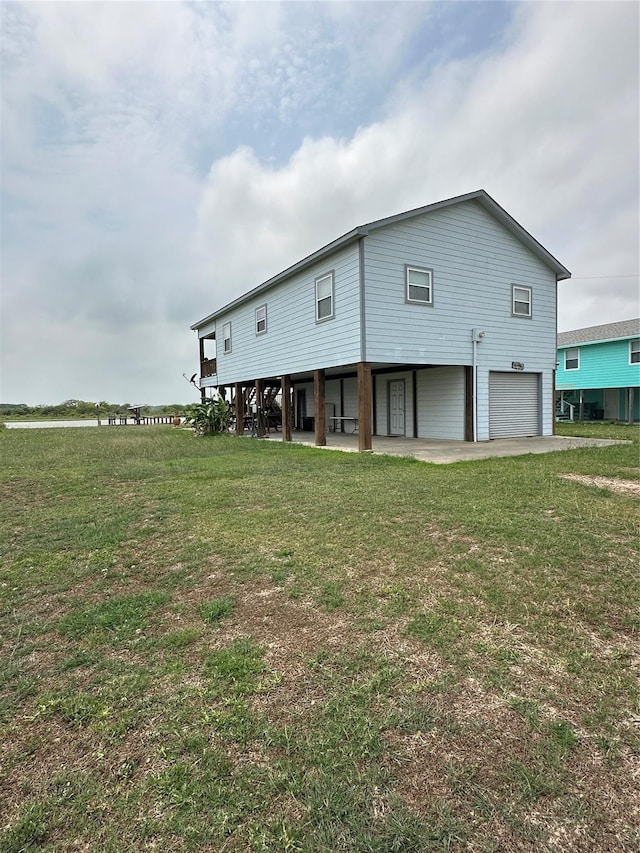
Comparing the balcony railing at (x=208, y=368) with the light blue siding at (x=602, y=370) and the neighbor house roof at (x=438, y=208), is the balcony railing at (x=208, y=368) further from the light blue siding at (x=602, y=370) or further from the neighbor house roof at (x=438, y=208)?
the light blue siding at (x=602, y=370)

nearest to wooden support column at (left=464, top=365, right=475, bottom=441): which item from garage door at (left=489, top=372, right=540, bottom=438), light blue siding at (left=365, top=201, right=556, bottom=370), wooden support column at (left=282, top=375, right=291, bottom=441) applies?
light blue siding at (left=365, top=201, right=556, bottom=370)

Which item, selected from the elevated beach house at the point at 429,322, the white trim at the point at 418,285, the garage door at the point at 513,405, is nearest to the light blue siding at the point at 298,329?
the elevated beach house at the point at 429,322

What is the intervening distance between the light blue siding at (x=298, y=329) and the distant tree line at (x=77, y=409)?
2377 centimetres

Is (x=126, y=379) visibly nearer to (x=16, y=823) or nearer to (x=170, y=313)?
(x=170, y=313)

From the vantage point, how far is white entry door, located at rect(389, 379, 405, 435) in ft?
53.3

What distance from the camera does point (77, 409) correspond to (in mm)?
44562

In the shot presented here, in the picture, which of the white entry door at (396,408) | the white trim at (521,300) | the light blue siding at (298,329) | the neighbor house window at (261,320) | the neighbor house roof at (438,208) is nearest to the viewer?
the neighbor house roof at (438,208)

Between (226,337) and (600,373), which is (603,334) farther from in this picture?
(226,337)

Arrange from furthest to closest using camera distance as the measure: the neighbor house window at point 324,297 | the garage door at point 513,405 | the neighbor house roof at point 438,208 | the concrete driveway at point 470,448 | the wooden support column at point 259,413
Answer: the wooden support column at point 259,413, the garage door at point 513,405, the neighbor house window at point 324,297, the neighbor house roof at point 438,208, the concrete driveway at point 470,448

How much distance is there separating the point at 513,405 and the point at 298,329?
725cm

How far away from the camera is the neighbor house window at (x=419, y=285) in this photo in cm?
1167

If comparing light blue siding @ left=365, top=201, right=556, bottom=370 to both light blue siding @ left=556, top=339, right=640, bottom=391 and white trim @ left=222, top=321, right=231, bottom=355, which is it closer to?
light blue siding @ left=556, top=339, right=640, bottom=391

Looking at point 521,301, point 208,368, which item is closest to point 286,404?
point 521,301

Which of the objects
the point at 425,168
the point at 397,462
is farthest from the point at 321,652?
the point at 425,168
